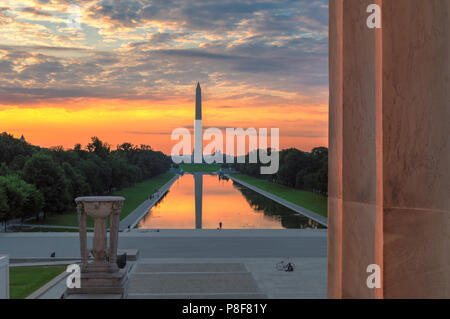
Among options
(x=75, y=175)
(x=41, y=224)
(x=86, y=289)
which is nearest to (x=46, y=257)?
(x=86, y=289)

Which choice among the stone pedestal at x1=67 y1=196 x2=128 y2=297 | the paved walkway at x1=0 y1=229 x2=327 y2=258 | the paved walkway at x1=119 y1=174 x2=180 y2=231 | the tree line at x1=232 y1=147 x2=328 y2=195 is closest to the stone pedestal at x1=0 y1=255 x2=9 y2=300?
the stone pedestal at x1=67 y1=196 x2=128 y2=297

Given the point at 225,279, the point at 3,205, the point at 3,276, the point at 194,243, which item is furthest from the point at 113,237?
the point at 3,205

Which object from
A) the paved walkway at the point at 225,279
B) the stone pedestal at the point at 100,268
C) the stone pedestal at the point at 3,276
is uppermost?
the stone pedestal at the point at 3,276

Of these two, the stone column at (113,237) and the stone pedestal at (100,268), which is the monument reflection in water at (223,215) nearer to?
the stone column at (113,237)

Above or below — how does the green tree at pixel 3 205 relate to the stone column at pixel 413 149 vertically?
below

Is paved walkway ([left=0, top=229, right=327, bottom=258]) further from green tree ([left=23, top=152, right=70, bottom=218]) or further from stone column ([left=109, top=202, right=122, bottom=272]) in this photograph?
green tree ([left=23, top=152, right=70, bottom=218])

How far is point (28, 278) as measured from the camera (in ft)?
59.1

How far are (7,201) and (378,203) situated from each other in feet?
109

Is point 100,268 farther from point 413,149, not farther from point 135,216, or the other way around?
point 135,216

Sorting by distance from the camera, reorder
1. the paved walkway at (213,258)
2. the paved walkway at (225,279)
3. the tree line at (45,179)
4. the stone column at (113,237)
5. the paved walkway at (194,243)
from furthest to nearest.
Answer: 1. the tree line at (45,179)
2. the paved walkway at (194,243)
3. the paved walkway at (213,258)
4. the paved walkway at (225,279)
5. the stone column at (113,237)

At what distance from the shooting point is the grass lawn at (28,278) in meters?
16.0

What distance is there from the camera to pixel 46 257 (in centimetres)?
2200

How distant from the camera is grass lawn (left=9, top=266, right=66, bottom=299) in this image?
16.0 meters

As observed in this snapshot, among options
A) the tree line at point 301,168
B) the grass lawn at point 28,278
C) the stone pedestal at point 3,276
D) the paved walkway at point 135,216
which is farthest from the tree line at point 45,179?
the stone pedestal at point 3,276
